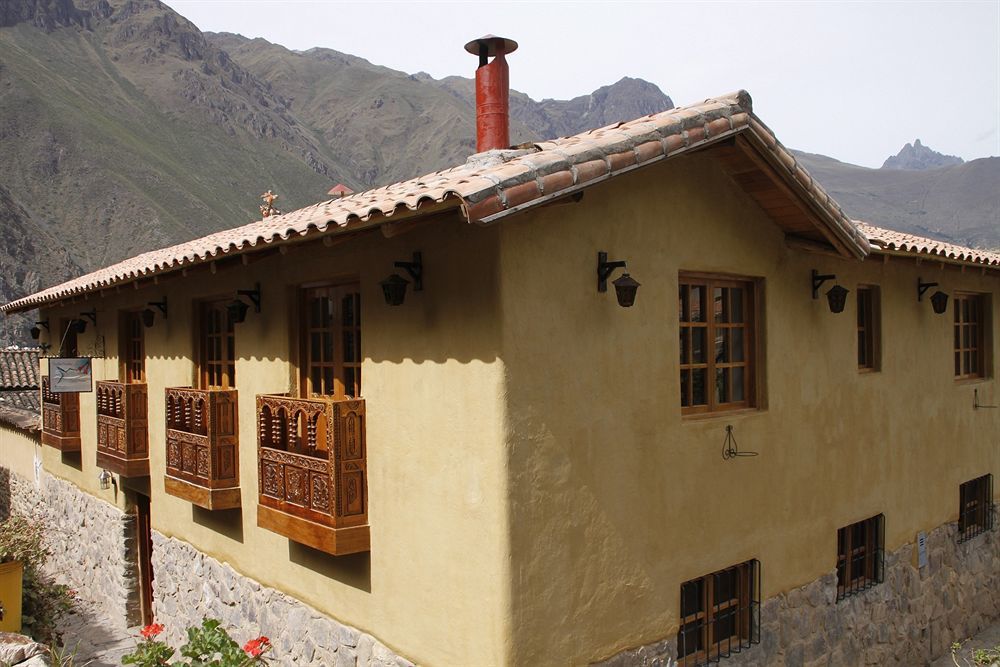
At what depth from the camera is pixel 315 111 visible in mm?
116875

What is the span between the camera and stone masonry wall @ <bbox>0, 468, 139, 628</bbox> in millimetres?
11383

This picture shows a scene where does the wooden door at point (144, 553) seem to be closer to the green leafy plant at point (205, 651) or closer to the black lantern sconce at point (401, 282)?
the green leafy plant at point (205, 651)

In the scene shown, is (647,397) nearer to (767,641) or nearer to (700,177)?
(700,177)

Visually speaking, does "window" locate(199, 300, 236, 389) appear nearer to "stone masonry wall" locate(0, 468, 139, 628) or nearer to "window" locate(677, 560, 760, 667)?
"stone masonry wall" locate(0, 468, 139, 628)

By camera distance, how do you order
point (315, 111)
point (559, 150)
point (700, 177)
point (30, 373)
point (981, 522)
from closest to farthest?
point (559, 150), point (700, 177), point (981, 522), point (30, 373), point (315, 111)

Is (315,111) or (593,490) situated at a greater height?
(315,111)

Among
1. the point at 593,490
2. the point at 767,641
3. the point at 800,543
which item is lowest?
the point at 767,641

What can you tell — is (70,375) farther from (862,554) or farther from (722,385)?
(862,554)

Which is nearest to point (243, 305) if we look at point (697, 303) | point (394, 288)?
point (394, 288)

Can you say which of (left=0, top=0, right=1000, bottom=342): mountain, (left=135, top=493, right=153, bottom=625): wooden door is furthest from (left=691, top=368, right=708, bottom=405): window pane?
(left=0, top=0, right=1000, bottom=342): mountain

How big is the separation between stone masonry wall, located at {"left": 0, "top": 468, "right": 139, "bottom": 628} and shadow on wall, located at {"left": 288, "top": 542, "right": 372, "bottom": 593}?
5.54 metres

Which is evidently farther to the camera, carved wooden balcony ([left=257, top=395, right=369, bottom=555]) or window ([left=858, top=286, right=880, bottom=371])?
window ([left=858, top=286, right=880, bottom=371])

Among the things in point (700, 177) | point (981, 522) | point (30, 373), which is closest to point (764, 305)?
point (700, 177)

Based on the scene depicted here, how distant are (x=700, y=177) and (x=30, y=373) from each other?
18.0 meters
